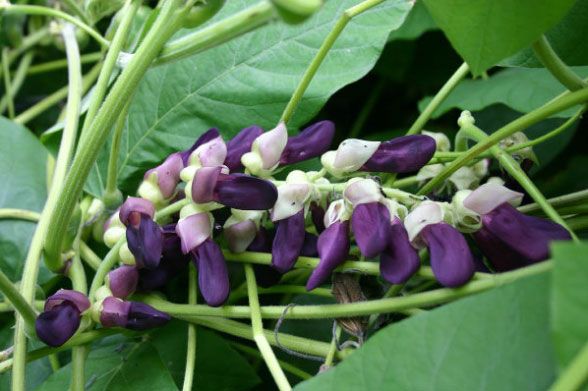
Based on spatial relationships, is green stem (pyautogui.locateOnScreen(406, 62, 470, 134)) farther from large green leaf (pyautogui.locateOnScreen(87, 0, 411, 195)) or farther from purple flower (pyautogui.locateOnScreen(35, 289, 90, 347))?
purple flower (pyautogui.locateOnScreen(35, 289, 90, 347))

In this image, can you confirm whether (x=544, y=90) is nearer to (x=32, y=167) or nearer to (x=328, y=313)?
(x=328, y=313)

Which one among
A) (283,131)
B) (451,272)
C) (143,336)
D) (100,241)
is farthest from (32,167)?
(451,272)

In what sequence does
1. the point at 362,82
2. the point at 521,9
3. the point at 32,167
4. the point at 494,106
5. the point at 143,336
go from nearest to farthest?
1. the point at 521,9
2. the point at 143,336
3. the point at 32,167
4. the point at 494,106
5. the point at 362,82

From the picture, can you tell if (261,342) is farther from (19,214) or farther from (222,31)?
(19,214)

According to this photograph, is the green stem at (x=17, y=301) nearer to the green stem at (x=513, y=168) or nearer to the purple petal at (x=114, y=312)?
the purple petal at (x=114, y=312)

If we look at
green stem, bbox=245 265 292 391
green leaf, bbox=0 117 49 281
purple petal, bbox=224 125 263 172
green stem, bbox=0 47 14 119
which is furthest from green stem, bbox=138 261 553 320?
green stem, bbox=0 47 14 119

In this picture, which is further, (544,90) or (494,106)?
(494,106)

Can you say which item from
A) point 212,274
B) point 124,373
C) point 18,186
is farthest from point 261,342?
point 18,186
